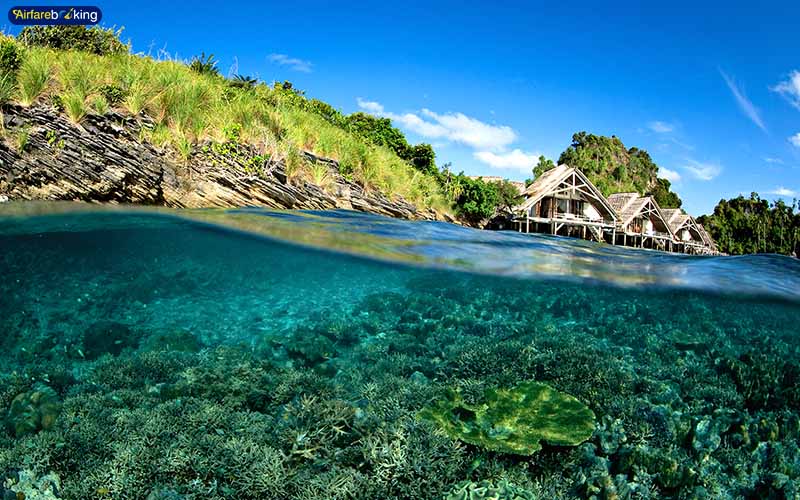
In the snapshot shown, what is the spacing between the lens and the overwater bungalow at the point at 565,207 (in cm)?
2652

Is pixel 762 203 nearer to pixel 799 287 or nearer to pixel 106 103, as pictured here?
pixel 799 287

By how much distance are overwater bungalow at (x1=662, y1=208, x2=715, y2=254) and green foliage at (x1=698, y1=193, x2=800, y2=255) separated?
40.7 feet

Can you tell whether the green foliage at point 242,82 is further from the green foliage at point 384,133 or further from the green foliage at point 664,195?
the green foliage at point 664,195

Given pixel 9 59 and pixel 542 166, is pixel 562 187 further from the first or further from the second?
pixel 9 59

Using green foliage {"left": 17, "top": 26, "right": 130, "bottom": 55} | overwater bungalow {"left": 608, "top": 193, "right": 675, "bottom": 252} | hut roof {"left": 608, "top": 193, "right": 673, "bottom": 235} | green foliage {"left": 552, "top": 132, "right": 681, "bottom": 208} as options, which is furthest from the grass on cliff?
green foliage {"left": 552, "top": 132, "right": 681, "bottom": 208}

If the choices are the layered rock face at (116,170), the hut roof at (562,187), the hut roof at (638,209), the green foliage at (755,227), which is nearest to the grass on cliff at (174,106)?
the layered rock face at (116,170)

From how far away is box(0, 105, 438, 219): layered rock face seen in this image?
9.39 metres

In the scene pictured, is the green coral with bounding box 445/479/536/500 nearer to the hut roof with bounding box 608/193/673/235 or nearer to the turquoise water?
the turquoise water

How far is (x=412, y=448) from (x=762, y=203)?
6581 centimetres

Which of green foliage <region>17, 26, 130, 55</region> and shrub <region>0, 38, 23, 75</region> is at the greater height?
green foliage <region>17, 26, 130, 55</region>

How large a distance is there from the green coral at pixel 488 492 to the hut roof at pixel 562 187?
22624 mm

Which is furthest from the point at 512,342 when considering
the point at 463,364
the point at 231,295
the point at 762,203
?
the point at 762,203

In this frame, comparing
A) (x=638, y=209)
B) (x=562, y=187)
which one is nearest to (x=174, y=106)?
(x=562, y=187)

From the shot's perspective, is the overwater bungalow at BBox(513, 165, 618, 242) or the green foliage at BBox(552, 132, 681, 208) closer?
the overwater bungalow at BBox(513, 165, 618, 242)
